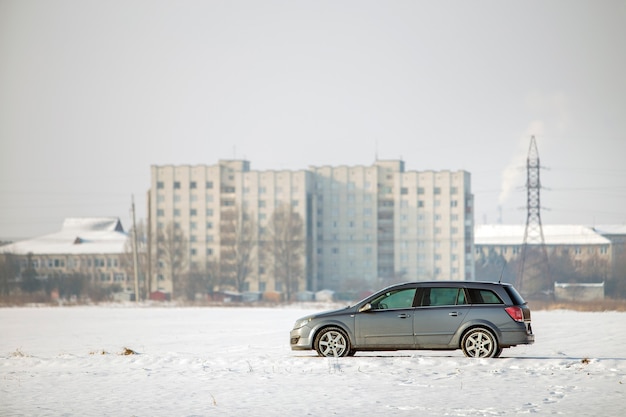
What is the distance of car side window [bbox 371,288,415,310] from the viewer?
20062 mm

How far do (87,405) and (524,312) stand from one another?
9182 millimetres

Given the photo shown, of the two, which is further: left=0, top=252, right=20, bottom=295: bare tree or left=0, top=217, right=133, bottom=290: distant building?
left=0, top=217, right=133, bottom=290: distant building

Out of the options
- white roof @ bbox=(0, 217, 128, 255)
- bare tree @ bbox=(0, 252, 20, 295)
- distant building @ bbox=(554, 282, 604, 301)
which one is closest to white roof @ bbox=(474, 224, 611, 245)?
distant building @ bbox=(554, 282, 604, 301)

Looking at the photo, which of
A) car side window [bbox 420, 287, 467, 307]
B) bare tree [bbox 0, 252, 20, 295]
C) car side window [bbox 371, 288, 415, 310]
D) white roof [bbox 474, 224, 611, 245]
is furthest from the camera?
white roof [bbox 474, 224, 611, 245]

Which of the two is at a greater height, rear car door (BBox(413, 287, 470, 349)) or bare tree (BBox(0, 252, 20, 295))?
rear car door (BBox(413, 287, 470, 349))

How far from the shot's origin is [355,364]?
Answer: 1880cm

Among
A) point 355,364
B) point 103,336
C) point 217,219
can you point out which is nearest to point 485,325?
point 355,364

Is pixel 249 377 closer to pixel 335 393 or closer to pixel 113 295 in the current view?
pixel 335 393

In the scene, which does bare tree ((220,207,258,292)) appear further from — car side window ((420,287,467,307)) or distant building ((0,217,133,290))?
car side window ((420,287,467,307))

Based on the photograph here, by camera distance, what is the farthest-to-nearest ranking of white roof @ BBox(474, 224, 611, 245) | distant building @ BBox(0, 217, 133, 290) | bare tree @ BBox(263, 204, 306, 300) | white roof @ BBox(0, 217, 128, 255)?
white roof @ BBox(474, 224, 611, 245), white roof @ BBox(0, 217, 128, 255), distant building @ BBox(0, 217, 133, 290), bare tree @ BBox(263, 204, 306, 300)

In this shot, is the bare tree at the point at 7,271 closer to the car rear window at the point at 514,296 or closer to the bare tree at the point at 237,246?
the bare tree at the point at 237,246

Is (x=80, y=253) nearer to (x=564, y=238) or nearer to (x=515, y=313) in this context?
(x=564, y=238)

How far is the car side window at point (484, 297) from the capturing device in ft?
65.0

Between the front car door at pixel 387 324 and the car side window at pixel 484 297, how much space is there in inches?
49.5
